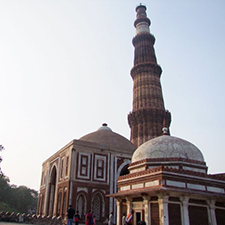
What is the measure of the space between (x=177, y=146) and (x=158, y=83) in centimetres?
2383

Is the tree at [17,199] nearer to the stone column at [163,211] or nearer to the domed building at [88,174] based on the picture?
the domed building at [88,174]

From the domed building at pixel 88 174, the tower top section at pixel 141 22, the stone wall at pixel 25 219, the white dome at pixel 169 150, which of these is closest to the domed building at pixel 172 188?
the white dome at pixel 169 150

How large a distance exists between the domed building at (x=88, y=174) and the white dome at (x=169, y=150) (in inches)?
270

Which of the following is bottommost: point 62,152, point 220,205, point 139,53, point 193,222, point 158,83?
point 193,222

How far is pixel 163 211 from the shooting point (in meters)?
12.1

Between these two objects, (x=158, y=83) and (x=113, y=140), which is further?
(x=158, y=83)

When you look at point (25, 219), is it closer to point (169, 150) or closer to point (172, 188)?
point (169, 150)

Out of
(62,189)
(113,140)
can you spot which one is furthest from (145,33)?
(62,189)

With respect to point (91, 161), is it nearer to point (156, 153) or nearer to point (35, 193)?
point (156, 153)

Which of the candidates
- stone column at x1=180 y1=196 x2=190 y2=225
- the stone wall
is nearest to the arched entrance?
the stone wall

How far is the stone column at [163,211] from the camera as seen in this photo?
12.0 metres

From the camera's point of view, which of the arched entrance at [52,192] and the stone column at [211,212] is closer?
the stone column at [211,212]

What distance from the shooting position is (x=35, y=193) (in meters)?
64.6

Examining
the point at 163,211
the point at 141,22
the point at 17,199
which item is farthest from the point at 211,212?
the point at 17,199
